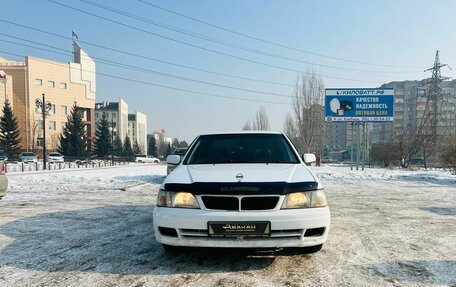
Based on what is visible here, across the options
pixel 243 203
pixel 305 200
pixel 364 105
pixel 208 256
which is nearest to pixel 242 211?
pixel 243 203

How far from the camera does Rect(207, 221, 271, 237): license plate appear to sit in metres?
3.28

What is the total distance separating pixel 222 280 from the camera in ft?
10.5

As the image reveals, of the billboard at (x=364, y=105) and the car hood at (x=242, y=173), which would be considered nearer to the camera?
the car hood at (x=242, y=173)

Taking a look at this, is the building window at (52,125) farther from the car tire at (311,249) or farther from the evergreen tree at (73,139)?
the car tire at (311,249)

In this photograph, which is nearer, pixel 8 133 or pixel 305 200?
pixel 305 200

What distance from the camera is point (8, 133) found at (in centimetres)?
5503

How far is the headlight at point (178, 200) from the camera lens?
348 cm

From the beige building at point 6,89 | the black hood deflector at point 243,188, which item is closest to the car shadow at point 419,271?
the black hood deflector at point 243,188

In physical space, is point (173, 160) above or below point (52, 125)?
below

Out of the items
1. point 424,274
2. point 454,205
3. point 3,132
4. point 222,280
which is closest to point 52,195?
point 222,280

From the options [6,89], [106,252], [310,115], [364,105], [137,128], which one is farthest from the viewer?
[137,128]

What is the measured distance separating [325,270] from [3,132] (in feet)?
210

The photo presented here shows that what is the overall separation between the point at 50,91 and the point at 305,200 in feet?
251

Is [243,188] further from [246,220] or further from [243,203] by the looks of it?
[246,220]
